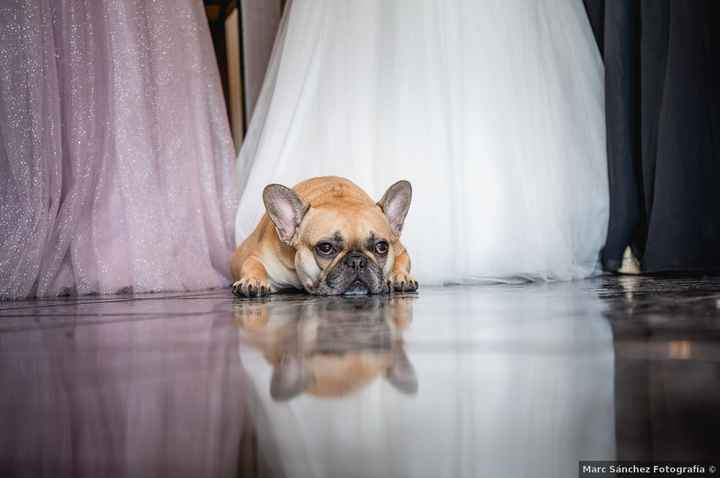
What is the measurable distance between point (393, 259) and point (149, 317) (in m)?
0.82

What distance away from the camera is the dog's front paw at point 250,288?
1847 millimetres

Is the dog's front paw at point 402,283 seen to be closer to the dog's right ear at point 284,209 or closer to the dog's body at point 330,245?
the dog's body at point 330,245

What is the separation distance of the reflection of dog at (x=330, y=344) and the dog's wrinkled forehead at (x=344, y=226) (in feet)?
1.33

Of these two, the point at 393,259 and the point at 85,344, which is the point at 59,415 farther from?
the point at 393,259

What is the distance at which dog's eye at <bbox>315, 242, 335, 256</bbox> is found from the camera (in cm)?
192

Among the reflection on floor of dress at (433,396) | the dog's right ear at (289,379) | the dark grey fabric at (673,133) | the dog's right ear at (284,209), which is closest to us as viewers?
the reflection on floor of dress at (433,396)

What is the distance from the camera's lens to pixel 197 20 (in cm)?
263

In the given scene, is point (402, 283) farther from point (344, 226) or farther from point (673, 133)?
point (673, 133)

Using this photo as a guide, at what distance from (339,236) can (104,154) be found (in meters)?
0.87

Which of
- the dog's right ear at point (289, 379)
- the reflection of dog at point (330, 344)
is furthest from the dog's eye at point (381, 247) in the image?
the dog's right ear at point (289, 379)

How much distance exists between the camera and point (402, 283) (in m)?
1.88

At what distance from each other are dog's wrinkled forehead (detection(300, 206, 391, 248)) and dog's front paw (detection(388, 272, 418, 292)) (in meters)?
0.11

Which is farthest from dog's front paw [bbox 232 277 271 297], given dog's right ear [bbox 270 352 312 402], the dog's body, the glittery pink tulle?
dog's right ear [bbox 270 352 312 402]

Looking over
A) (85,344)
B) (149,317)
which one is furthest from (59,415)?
(149,317)
